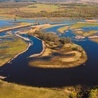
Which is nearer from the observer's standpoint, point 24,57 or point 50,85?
point 50,85

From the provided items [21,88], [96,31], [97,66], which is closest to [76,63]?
[97,66]

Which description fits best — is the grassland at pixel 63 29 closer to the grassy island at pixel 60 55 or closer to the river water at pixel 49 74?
the grassy island at pixel 60 55

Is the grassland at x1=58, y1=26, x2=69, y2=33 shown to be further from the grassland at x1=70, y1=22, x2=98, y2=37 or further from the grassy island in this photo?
the grassy island

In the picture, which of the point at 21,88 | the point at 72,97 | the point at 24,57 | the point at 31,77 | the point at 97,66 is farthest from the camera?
the point at 24,57

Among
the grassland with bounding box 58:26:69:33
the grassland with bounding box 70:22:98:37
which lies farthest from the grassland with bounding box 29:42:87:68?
the grassland with bounding box 58:26:69:33

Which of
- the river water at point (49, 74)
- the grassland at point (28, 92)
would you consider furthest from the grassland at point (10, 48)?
the grassland at point (28, 92)

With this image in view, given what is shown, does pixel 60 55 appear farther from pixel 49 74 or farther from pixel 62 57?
pixel 49 74

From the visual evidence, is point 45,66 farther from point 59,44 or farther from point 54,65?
point 59,44
